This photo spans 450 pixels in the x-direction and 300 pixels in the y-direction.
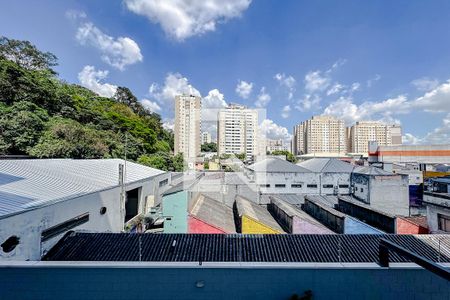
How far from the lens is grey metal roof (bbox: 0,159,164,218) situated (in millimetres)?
6037

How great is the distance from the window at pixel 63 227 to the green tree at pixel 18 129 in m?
13.7

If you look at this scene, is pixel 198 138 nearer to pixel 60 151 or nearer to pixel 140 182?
pixel 60 151

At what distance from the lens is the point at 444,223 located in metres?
9.89

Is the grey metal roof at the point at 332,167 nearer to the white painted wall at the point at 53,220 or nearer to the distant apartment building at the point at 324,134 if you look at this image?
the white painted wall at the point at 53,220

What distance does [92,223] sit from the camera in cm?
885

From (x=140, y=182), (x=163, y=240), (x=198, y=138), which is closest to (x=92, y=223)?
(x=163, y=240)

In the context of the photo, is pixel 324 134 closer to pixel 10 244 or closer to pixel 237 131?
pixel 237 131

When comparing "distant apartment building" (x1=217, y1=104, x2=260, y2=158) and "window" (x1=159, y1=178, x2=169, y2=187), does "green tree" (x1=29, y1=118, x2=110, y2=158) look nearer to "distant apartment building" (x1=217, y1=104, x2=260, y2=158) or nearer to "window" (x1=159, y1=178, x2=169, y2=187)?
"window" (x1=159, y1=178, x2=169, y2=187)

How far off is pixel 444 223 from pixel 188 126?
4041 cm

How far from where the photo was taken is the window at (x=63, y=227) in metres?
6.26

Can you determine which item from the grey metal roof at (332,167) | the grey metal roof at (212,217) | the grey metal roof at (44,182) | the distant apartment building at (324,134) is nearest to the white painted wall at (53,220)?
the grey metal roof at (44,182)

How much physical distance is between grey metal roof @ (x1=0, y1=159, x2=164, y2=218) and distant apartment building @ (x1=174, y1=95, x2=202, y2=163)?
3200 centimetres

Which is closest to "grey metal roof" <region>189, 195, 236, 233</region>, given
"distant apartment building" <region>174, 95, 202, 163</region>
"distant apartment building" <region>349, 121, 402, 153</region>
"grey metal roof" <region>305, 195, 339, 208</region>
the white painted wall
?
the white painted wall

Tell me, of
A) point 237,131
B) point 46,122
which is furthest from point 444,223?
point 237,131
